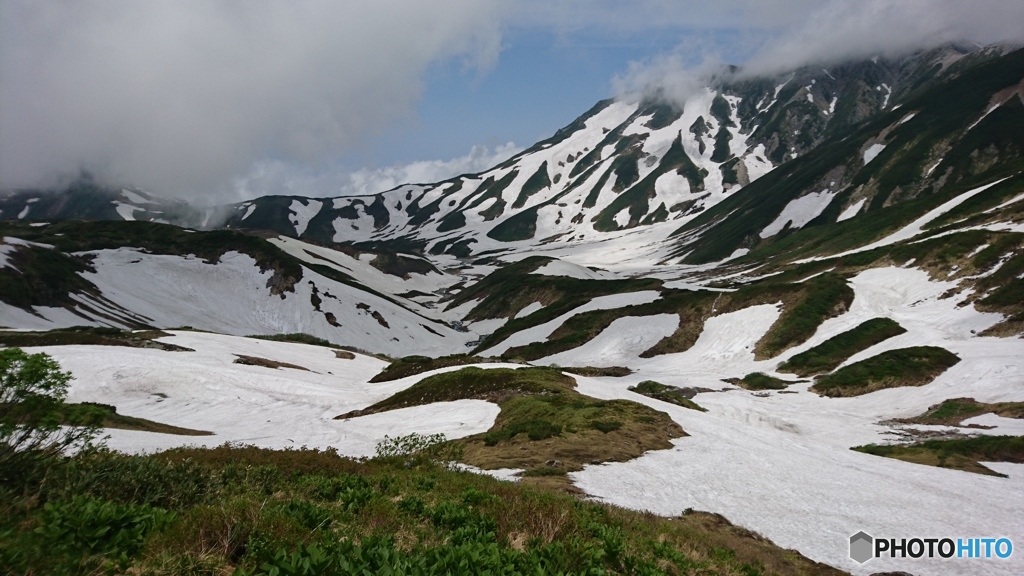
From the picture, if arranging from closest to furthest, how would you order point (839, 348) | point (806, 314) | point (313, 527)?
1. point (313, 527)
2. point (839, 348)
3. point (806, 314)

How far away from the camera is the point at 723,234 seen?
169875mm

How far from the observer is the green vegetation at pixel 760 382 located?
46219mm

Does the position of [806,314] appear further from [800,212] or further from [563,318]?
[800,212]

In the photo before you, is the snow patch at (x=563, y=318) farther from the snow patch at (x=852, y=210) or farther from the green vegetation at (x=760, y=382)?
the snow patch at (x=852, y=210)

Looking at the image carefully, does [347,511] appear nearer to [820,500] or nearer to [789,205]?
[820,500]

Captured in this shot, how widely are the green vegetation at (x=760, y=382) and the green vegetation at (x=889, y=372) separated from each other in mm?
2838

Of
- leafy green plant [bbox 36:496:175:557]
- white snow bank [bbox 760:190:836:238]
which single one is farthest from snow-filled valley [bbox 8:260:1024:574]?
white snow bank [bbox 760:190:836:238]

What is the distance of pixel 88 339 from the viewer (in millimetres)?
44469

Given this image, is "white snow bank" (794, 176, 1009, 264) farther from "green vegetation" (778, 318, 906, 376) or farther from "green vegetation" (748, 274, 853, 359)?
"green vegetation" (778, 318, 906, 376)

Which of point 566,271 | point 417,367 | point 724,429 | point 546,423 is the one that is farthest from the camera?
point 566,271

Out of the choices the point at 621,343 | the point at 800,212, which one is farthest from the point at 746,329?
the point at 800,212

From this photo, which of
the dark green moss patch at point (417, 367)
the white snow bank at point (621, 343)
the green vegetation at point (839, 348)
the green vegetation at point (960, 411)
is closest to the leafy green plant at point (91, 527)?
the dark green moss patch at point (417, 367)

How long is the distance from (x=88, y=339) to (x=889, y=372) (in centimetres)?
6661

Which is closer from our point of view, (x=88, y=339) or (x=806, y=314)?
(x=88, y=339)
